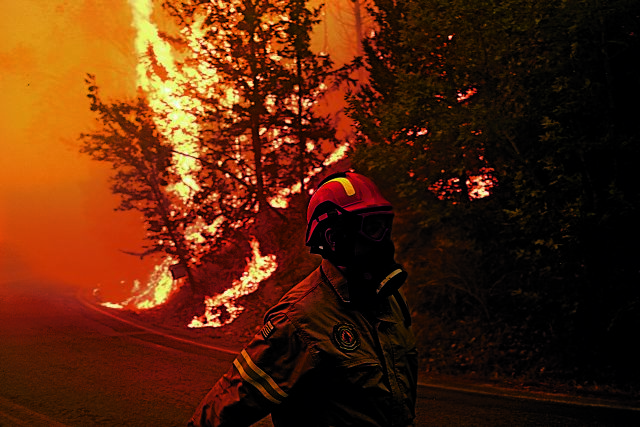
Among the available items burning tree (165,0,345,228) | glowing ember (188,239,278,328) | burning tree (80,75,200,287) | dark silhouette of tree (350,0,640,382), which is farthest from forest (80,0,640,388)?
burning tree (80,75,200,287)

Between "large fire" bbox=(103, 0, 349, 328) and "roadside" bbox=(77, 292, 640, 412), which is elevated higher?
"large fire" bbox=(103, 0, 349, 328)

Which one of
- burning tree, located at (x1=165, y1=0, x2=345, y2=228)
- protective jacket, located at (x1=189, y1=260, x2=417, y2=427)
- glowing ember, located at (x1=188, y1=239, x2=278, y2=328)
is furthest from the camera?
glowing ember, located at (x1=188, y1=239, x2=278, y2=328)

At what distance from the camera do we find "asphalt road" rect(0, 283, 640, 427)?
6.52 m

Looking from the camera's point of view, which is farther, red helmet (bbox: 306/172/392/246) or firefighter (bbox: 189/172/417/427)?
red helmet (bbox: 306/172/392/246)

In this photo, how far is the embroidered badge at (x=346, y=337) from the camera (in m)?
1.95

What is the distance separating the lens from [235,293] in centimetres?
1720

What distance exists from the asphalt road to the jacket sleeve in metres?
4.85

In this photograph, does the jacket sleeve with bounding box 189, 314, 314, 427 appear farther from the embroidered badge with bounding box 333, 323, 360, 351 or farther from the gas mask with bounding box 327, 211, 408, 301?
the gas mask with bounding box 327, 211, 408, 301

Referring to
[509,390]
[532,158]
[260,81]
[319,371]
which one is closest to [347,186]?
[319,371]

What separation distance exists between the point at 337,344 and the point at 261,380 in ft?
1.01

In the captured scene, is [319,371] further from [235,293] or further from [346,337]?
[235,293]

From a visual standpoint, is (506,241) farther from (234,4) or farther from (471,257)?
(234,4)

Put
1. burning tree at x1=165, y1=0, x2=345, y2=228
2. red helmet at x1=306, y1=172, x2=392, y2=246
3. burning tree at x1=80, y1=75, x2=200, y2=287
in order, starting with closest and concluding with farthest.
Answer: red helmet at x1=306, y1=172, x2=392, y2=246 < burning tree at x1=165, y1=0, x2=345, y2=228 < burning tree at x1=80, y1=75, x2=200, y2=287

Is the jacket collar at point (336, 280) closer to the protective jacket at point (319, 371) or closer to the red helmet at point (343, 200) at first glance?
the protective jacket at point (319, 371)
